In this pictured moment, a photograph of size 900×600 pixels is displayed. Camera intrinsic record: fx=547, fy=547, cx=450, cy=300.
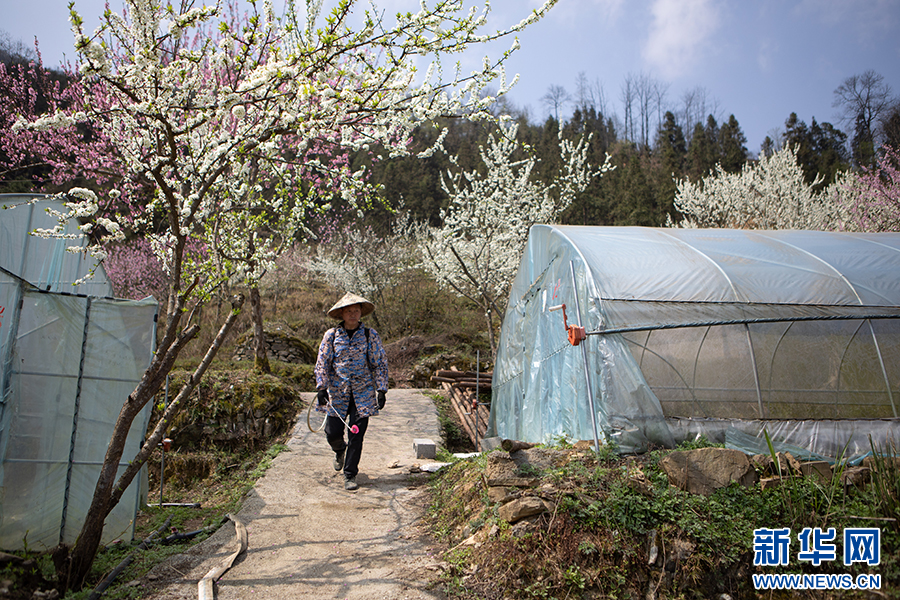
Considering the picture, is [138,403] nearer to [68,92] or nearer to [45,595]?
[45,595]

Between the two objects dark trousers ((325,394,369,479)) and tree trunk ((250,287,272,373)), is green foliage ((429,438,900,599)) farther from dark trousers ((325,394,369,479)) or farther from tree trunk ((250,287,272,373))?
tree trunk ((250,287,272,373))

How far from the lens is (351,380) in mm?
5391

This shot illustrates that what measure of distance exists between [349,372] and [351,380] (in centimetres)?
8

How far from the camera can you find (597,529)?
325 centimetres

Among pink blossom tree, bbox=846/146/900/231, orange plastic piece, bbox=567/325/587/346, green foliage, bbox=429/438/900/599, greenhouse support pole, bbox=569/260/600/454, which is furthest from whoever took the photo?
pink blossom tree, bbox=846/146/900/231

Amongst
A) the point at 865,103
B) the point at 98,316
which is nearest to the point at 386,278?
the point at 98,316

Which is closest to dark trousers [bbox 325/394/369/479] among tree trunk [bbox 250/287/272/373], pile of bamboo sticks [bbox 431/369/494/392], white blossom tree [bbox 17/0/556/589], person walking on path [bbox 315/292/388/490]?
person walking on path [bbox 315/292/388/490]

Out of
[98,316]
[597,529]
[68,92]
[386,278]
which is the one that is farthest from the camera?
[386,278]

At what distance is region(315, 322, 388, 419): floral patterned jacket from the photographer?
5.37m

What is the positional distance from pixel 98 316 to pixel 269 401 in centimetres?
450

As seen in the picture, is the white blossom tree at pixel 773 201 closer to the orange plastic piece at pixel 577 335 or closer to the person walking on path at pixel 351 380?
the orange plastic piece at pixel 577 335

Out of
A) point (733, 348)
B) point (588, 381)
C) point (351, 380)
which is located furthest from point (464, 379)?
point (733, 348)

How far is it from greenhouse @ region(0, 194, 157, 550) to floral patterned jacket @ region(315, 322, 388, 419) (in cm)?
160

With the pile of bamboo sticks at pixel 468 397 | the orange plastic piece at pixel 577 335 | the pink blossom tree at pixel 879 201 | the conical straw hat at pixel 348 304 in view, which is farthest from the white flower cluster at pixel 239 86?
the pink blossom tree at pixel 879 201
